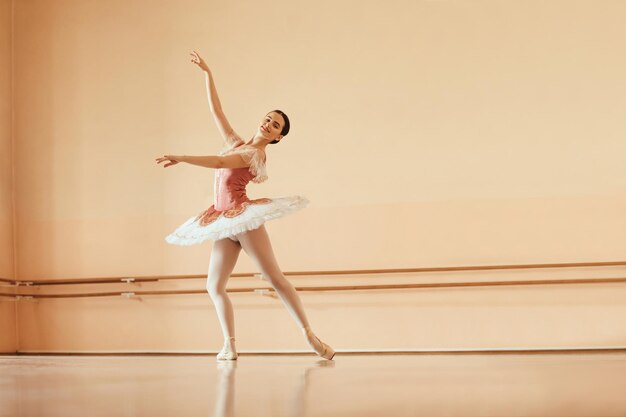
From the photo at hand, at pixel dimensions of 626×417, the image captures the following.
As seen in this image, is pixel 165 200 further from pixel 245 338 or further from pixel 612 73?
pixel 612 73

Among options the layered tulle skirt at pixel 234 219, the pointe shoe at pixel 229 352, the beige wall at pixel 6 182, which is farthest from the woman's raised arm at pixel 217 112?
the beige wall at pixel 6 182

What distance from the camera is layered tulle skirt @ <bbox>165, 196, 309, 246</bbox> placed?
3.91 metres

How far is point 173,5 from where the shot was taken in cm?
589

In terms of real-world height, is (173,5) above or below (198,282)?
above

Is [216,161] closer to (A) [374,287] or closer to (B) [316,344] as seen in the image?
(B) [316,344]

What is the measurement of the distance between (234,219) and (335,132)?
166cm

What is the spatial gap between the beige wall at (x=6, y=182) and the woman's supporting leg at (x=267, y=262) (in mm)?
2606

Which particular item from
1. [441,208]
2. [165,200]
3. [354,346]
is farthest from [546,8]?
[165,200]

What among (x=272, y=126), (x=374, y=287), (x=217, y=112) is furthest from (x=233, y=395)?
(x=374, y=287)

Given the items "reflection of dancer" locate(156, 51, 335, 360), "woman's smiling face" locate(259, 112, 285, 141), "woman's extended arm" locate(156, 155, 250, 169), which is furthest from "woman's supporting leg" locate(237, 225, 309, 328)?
"woman's smiling face" locate(259, 112, 285, 141)

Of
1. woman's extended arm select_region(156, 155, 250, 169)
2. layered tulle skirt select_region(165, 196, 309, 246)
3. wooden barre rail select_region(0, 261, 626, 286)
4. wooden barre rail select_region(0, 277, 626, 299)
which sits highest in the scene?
woman's extended arm select_region(156, 155, 250, 169)

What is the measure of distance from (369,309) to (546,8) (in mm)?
2119

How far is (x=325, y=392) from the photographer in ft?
7.18

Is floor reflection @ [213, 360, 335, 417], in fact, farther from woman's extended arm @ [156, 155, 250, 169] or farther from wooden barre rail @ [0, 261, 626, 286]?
wooden barre rail @ [0, 261, 626, 286]
